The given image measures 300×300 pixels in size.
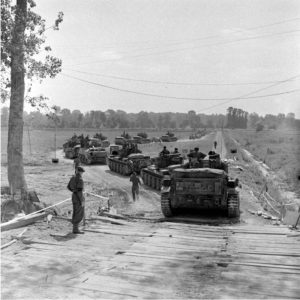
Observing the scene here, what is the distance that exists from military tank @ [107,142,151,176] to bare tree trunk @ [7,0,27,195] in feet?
38.1

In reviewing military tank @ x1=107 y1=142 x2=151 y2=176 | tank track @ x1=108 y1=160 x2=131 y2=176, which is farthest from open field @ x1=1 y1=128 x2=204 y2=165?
military tank @ x1=107 y1=142 x2=151 y2=176

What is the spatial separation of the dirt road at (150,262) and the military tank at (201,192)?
3.53 meters

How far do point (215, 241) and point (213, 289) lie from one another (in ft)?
9.43

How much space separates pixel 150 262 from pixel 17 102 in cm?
948

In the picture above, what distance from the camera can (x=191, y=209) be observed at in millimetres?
15508

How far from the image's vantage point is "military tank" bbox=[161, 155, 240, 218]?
1459cm

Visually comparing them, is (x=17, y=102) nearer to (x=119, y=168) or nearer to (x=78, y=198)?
(x=78, y=198)

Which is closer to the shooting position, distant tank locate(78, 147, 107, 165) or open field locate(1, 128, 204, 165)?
distant tank locate(78, 147, 107, 165)

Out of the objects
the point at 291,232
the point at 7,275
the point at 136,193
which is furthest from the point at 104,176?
the point at 7,275

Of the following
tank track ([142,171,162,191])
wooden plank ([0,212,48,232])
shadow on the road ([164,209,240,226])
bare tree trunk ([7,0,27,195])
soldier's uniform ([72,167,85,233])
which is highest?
bare tree trunk ([7,0,27,195])

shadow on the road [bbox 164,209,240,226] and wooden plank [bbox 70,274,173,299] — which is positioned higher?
wooden plank [bbox 70,274,173,299]

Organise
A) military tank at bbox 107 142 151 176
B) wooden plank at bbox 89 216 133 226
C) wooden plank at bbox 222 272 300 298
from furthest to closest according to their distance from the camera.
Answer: military tank at bbox 107 142 151 176, wooden plank at bbox 89 216 133 226, wooden plank at bbox 222 272 300 298

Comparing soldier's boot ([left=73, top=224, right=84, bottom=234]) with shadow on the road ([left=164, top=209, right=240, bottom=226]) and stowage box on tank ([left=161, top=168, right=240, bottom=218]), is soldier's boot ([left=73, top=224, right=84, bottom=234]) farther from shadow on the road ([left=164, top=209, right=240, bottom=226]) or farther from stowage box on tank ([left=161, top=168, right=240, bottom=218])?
stowage box on tank ([left=161, top=168, right=240, bottom=218])

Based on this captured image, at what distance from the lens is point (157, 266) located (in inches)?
293
